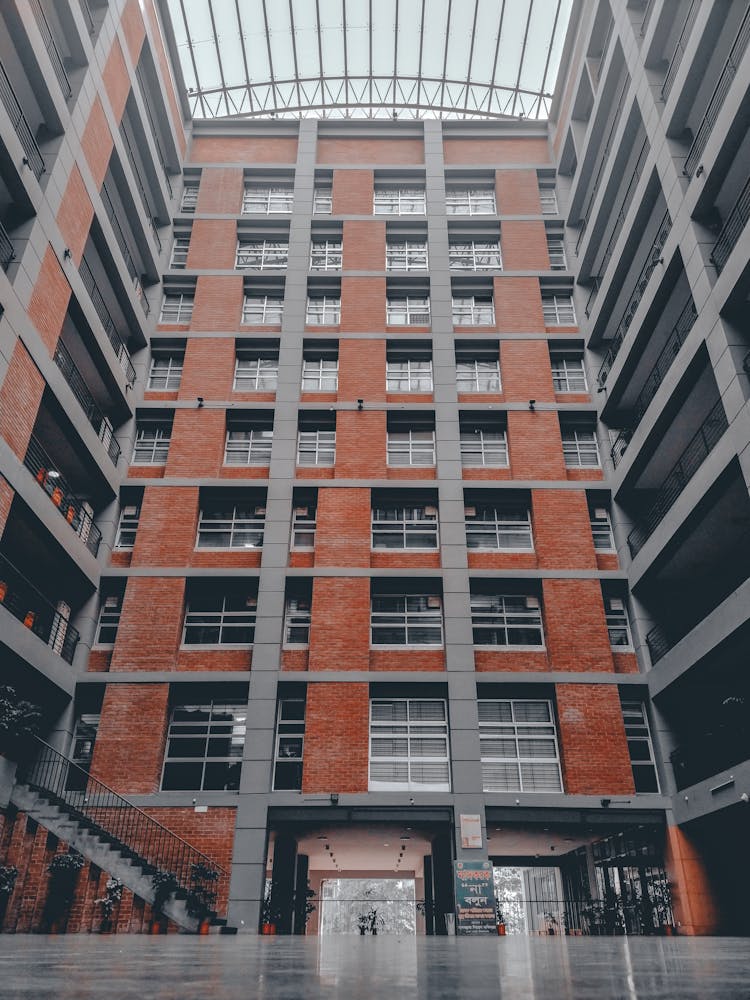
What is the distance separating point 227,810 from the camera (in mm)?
19953

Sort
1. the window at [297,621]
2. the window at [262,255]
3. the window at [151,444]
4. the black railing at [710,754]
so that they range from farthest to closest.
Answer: the window at [262,255]
the window at [151,444]
the window at [297,621]
the black railing at [710,754]

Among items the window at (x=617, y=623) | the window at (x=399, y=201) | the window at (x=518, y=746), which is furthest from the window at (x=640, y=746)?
the window at (x=399, y=201)

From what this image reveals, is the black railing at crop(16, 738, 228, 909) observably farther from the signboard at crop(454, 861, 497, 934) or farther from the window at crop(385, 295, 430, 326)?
the window at crop(385, 295, 430, 326)

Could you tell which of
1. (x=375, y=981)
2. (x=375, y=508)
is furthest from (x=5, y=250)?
(x=375, y=981)

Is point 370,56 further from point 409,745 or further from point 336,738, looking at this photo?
point 409,745

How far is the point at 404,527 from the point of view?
25.0 meters

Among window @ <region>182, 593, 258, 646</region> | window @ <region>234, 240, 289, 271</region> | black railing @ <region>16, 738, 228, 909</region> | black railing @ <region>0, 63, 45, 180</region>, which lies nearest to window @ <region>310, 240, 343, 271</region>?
window @ <region>234, 240, 289, 271</region>

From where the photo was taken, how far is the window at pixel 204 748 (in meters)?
20.8

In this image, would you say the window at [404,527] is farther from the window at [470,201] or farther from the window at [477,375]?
the window at [470,201]

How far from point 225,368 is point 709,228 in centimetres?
1751

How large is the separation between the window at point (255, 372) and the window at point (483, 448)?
7887 millimetres

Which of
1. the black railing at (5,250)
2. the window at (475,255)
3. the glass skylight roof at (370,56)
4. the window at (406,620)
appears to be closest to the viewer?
the black railing at (5,250)

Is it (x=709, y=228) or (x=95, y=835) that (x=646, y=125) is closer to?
(x=709, y=228)

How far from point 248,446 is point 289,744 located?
11.2 m
